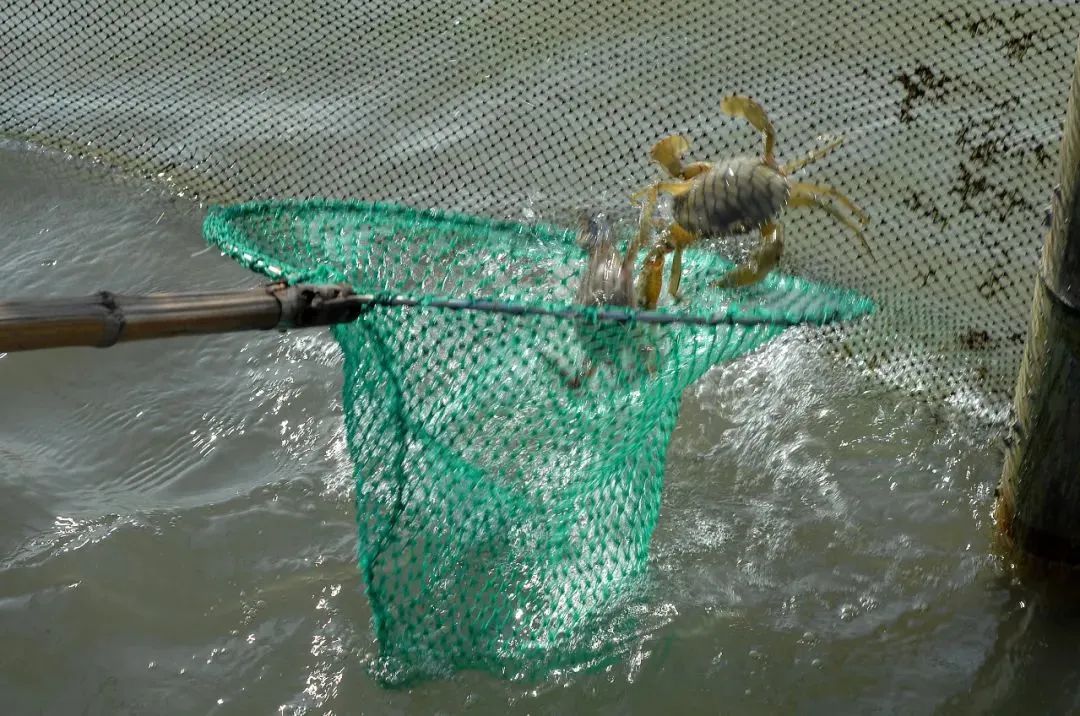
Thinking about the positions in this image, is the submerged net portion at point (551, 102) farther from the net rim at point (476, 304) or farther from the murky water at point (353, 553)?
the net rim at point (476, 304)

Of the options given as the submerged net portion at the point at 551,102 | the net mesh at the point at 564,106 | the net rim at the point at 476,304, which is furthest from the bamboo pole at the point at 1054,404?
the submerged net portion at the point at 551,102

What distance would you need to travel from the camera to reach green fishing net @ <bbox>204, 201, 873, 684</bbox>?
277 cm

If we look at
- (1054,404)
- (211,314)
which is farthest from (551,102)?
(211,314)

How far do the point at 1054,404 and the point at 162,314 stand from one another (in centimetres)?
218

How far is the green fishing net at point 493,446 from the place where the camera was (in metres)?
2.77

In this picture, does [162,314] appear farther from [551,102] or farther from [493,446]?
[551,102]

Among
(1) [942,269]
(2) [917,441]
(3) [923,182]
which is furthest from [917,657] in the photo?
(3) [923,182]

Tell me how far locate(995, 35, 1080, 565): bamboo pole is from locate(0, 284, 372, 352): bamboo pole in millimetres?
1695

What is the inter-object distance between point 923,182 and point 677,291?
209 cm

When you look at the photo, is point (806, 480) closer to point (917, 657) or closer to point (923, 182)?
point (917, 657)

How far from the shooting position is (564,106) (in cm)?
593

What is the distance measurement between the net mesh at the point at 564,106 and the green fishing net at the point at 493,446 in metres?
1.71

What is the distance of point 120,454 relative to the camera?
4035 mm

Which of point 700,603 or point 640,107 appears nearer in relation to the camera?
point 700,603
